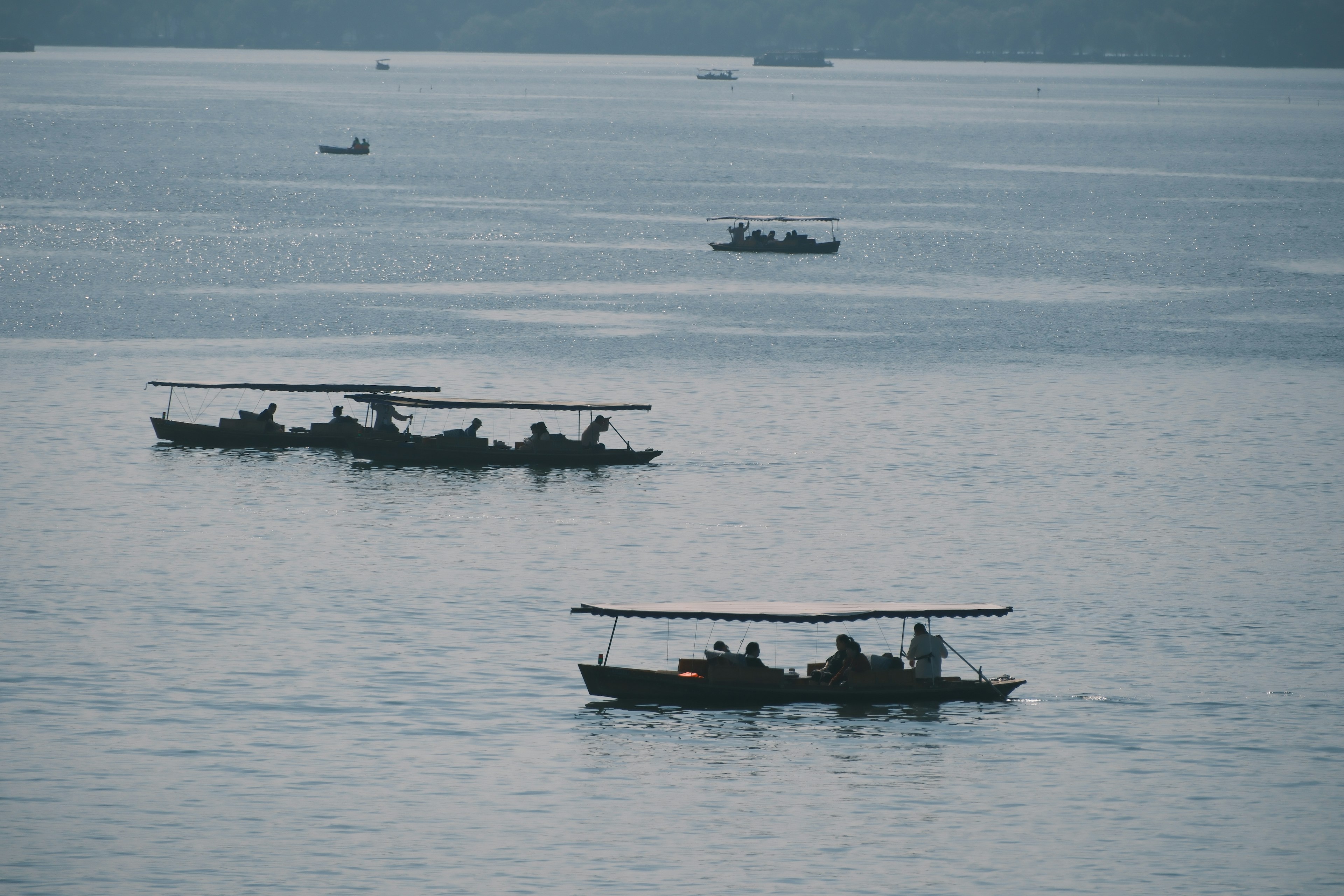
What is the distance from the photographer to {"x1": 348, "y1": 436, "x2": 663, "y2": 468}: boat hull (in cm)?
6662

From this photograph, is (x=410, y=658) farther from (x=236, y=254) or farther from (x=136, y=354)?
(x=236, y=254)

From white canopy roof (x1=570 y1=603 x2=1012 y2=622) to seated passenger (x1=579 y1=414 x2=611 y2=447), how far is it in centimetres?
2415

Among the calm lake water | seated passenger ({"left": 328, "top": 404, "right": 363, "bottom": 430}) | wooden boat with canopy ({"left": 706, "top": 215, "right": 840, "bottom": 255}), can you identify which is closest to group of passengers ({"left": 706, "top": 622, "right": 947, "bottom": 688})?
the calm lake water

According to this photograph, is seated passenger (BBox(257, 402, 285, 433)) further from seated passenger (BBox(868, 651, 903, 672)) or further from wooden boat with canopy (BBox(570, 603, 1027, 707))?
seated passenger (BBox(868, 651, 903, 672))

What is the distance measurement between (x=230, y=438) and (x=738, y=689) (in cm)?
3375

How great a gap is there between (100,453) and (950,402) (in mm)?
33471

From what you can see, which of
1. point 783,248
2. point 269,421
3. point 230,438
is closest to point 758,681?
point 269,421

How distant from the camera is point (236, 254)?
5069 inches

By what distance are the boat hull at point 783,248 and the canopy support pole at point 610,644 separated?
8701 cm

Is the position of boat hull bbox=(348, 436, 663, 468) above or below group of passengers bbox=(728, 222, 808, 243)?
below

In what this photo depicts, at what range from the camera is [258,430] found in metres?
69.0

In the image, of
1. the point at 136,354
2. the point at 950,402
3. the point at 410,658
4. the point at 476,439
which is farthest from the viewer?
the point at 136,354

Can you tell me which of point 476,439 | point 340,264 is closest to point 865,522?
point 476,439

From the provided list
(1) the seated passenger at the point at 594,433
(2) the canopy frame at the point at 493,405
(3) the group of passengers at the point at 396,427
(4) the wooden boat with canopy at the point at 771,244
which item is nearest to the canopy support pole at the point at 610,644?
(2) the canopy frame at the point at 493,405
